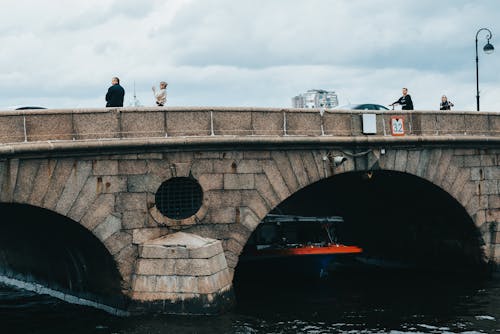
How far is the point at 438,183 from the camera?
2073cm

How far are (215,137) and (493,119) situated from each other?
1029 centimetres

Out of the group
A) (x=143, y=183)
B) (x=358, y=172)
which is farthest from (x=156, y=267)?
(x=358, y=172)

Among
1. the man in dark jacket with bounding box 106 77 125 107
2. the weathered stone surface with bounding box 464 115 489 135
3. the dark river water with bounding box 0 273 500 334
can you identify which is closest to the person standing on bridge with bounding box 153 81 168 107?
the man in dark jacket with bounding box 106 77 125 107

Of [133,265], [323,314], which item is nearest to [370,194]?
[323,314]

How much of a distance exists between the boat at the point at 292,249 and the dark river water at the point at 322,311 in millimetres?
537

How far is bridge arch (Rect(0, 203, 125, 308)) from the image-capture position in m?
16.4

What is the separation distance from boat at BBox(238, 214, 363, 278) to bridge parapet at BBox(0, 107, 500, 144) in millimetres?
4343

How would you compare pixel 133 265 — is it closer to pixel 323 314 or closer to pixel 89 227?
pixel 89 227

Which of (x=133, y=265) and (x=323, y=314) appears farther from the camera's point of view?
(x=323, y=314)

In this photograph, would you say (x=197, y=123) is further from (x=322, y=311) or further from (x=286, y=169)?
(x=322, y=311)

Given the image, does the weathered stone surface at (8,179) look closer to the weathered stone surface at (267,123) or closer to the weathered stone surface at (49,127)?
the weathered stone surface at (49,127)

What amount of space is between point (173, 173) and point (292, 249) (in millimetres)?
6495

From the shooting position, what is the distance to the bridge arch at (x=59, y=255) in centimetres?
1641

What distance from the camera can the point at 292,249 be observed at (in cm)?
2172
